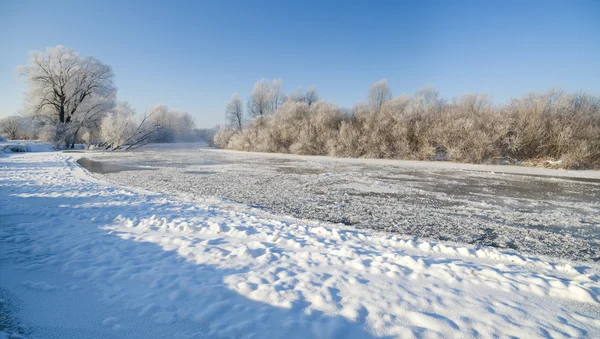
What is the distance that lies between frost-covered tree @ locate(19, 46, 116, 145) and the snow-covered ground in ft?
151

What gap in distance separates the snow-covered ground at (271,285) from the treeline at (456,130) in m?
22.7

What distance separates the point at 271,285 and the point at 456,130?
26865 millimetres

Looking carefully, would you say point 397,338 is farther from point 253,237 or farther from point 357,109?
point 357,109

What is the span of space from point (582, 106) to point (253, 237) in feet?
103

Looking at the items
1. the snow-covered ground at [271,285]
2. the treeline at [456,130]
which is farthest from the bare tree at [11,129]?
the snow-covered ground at [271,285]

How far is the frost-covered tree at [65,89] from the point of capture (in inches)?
1467

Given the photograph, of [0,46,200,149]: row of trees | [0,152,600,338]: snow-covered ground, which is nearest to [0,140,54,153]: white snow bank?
[0,46,200,149]: row of trees

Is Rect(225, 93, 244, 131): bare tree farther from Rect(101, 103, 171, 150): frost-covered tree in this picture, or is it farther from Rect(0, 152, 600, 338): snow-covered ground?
Rect(0, 152, 600, 338): snow-covered ground

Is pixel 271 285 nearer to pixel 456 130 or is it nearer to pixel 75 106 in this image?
pixel 456 130

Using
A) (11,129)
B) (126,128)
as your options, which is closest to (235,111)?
(126,128)

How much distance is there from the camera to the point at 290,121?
38188 millimetres

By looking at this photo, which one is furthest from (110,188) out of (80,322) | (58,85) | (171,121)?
(171,121)

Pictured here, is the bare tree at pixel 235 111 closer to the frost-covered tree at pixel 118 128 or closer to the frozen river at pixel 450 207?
the frost-covered tree at pixel 118 128

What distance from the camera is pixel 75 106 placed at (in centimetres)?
4078
